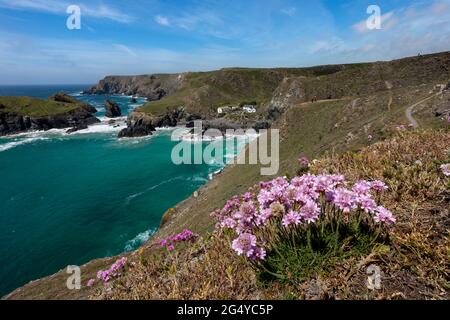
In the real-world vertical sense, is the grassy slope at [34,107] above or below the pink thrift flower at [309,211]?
above

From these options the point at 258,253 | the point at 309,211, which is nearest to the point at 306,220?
the point at 309,211

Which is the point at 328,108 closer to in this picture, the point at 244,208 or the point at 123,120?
the point at 244,208

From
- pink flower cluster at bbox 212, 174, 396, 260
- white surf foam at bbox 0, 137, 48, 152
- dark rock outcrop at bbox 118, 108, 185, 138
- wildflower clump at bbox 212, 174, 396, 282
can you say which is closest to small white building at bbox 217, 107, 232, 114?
dark rock outcrop at bbox 118, 108, 185, 138

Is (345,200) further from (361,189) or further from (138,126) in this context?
(138,126)

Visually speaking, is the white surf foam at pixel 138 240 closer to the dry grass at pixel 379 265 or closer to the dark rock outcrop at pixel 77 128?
the dry grass at pixel 379 265

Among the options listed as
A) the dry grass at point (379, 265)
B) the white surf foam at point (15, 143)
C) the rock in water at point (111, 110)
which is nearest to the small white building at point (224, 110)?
the rock in water at point (111, 110)

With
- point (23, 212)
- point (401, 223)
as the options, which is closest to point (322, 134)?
point (401, 223)
